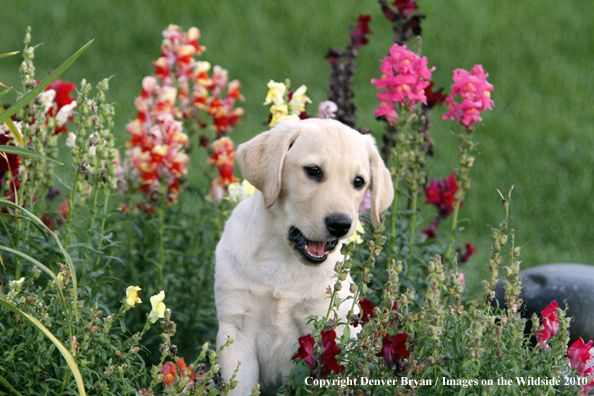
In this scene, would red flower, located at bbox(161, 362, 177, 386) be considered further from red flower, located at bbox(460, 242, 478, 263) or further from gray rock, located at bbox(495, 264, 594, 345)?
red flower, located at bbox(460, 242, 478, 263)

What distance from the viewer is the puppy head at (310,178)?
2.83 m

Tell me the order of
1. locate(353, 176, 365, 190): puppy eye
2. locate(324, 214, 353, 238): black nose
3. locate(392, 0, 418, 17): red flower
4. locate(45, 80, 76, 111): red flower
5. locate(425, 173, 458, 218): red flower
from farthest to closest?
locate(392, 0, 418, 17): red flower, locate(425, 173, 458, 218): red flower, locate(45, 80, 76, 111): red flower, locate(353, 176, 365, 190): puppy eye, locate(324, 214, 353, 238): black nose

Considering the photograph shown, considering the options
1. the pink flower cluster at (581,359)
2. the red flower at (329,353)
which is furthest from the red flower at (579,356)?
the red flower at (329,353)

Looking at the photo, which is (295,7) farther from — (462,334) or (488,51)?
(462,334)

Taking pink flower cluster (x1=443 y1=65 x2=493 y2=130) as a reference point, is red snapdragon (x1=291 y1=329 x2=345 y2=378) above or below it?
below

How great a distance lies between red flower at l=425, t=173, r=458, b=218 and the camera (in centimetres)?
443

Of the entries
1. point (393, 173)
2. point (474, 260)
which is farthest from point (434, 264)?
point (474, 260)

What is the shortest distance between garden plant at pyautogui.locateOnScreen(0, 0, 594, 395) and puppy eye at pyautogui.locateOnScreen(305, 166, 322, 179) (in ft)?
1.15

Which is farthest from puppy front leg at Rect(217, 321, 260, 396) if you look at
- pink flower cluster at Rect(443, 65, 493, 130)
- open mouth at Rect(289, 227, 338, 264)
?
pink flower cluster at Rect(443, 65, 493, 130)

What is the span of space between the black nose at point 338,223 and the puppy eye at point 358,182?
0.30 metres

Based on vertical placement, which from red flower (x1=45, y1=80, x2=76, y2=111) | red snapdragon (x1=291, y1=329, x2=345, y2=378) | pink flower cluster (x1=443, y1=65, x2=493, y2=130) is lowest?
red snapdragon (x1=291, y1=329, x2=345, y2=378)

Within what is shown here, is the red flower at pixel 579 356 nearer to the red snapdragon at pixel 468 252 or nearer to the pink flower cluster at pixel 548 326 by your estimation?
the pink flower cluster at pixel 548 326

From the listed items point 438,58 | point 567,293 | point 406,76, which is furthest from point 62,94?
point 438,58

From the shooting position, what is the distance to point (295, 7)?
10.2 m
